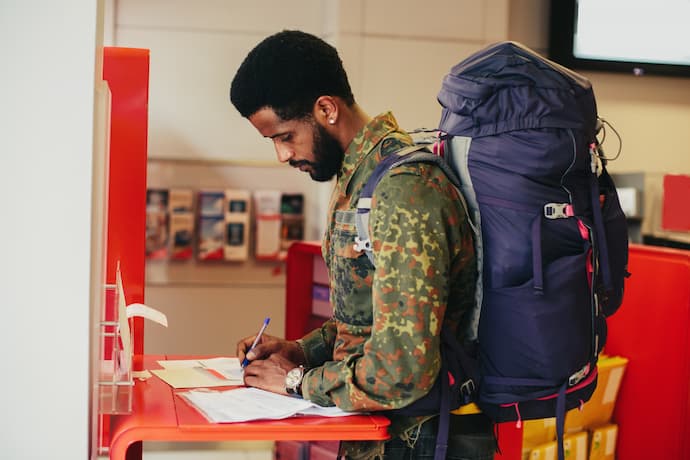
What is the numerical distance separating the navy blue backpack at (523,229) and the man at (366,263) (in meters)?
0.06

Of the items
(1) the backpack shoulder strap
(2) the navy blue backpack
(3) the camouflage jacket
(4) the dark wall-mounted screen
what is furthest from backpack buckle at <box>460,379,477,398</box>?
(4) the dark wall-mounted screen

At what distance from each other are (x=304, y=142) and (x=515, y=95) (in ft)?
1.50

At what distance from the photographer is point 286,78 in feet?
5.34

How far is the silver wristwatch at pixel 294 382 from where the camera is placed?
156cm

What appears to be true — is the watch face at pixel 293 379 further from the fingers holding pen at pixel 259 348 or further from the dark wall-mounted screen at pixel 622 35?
the dark wall-mounted screen at pixel 622 35

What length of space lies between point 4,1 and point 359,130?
731 mm

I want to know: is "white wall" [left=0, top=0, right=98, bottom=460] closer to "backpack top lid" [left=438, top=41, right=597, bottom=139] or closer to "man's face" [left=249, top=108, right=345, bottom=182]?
"man's face" [left=249, top=108, right=345, bottom=182]

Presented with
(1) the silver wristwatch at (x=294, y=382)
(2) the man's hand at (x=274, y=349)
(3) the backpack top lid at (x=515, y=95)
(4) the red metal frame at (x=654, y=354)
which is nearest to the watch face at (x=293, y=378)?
(1) the silver wristwatch at (x=294, y=382)

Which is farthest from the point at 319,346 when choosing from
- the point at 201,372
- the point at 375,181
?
the point at 375,181

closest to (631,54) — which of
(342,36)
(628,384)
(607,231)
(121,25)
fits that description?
(342,36)

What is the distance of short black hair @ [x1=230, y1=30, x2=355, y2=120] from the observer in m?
1.63

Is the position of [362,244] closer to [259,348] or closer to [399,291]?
[399,291]

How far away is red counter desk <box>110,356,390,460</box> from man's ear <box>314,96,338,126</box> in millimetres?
606

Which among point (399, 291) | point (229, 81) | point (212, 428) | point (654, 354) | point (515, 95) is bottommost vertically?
point (654, 354)
